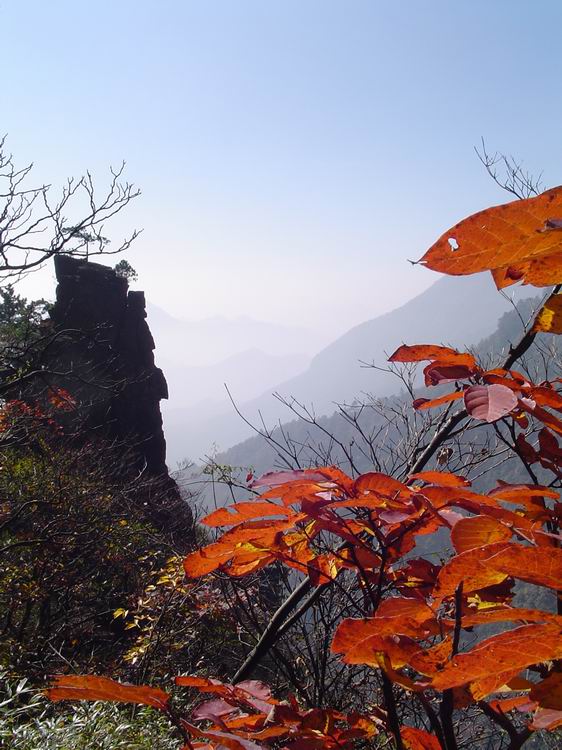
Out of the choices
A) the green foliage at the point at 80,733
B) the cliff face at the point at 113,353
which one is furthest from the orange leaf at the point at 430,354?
the cliff face at the point at 113,353

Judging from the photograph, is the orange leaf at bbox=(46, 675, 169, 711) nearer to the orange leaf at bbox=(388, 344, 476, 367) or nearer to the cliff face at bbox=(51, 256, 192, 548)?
the orange leaf at bbox=(388, 344, 476, 367)

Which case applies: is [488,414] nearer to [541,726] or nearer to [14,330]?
[541,726]

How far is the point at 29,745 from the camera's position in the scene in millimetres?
2066

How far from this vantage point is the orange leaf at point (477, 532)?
61 cm

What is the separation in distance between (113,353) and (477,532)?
20805 mm

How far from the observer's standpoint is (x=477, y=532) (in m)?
0.62

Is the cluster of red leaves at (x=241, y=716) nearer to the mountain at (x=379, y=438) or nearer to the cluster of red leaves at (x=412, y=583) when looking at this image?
the cluster of red leaves at (x=412, y=583)

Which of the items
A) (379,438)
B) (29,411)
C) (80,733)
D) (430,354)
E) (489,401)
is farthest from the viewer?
(29,411)

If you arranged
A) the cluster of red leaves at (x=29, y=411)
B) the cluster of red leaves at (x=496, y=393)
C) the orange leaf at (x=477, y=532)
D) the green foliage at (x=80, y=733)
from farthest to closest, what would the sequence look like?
1. the cluster of red leaves at (x=29, y=411)
2. the green foliage at (x=80, y=733)
3. the cluster of red leaves at (x=496, y=393)
4. the orange leaf at (x=477, y=532)

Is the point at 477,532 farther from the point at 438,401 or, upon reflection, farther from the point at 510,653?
the point at 438,401

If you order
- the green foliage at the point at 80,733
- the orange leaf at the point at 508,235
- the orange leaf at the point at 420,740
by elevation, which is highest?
the orange leaf at the point at 508,235

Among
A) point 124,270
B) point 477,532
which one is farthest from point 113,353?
point 477,532

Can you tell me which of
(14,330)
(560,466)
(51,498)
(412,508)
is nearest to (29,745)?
(412,508)

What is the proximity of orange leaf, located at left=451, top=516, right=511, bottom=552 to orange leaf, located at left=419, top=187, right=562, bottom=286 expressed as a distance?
12.5 inches
